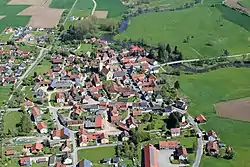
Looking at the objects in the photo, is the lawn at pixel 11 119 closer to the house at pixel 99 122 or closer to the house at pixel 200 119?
the house at pixel 99 122

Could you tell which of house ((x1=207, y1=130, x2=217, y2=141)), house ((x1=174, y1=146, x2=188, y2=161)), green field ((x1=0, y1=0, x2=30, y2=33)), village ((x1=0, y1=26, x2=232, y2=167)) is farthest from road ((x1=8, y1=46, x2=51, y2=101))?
house ((x1=207, y1=130, x2=217, y2=141))

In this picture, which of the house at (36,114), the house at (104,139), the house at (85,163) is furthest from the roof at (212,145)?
the house at (36,114)

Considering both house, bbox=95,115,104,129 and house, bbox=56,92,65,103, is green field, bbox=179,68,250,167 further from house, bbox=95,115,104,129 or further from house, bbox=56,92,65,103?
house, bbox=56,92,65,103

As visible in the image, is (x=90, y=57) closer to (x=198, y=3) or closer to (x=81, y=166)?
(x=81, y=166)

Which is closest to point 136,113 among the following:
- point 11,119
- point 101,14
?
point 11,119

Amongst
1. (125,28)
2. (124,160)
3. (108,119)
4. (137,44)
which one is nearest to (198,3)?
(125,28)
